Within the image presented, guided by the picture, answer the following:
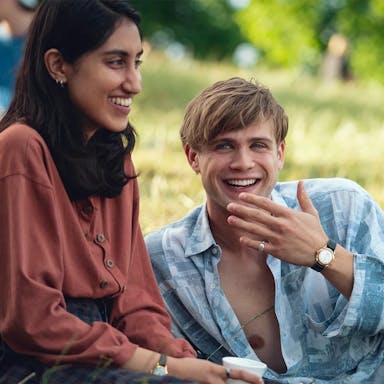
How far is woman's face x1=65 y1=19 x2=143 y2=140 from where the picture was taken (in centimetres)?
349

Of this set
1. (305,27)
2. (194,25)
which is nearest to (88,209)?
(305,27)

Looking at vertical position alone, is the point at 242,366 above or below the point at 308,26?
below

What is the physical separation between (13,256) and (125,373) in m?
0.55

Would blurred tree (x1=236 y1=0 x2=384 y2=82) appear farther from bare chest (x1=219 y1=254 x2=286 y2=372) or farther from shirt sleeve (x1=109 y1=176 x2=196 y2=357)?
shirt sleeve (x1=109 y1=176 x2=196 y2=357)

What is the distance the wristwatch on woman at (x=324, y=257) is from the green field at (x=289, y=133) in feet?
7.68

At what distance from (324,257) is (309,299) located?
48 cm

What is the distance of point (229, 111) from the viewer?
4188mm

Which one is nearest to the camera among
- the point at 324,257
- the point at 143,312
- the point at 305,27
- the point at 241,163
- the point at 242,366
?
the point at 242,366

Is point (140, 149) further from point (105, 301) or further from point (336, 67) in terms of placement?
point (336, 67)

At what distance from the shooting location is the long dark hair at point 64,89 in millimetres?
3422

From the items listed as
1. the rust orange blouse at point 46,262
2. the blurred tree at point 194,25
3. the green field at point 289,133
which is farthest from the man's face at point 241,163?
the blurred tree at point 194,25

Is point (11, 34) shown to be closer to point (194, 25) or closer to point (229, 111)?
point (229, 111)

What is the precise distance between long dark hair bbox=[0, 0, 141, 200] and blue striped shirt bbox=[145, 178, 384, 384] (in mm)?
912

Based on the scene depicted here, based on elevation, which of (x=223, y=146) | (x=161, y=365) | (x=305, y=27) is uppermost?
(x=305, y=27)
